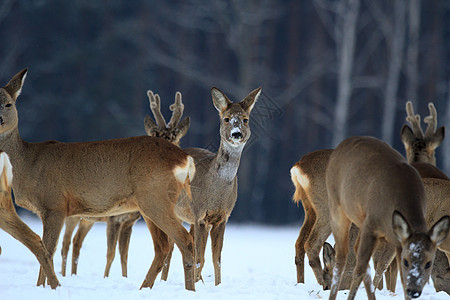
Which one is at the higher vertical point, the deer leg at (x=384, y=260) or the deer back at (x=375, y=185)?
the deer back at (x=375, y=185)

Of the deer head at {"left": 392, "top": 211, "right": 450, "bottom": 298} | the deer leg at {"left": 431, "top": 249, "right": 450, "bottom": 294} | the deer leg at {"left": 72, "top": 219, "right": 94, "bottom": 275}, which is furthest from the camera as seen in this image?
the deer leg at {"left": 72, "top": 219, "right": 94, "bottom": 275}

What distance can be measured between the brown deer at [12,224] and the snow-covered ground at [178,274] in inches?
10.6

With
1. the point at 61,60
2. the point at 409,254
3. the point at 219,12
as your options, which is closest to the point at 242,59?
the point at 219,12

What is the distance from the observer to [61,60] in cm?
2420

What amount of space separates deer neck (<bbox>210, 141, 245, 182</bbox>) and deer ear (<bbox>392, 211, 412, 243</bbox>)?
10.9 ft

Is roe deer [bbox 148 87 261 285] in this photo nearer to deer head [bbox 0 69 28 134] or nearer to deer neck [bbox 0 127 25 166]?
deer neck [bbox 0 127 25 166]

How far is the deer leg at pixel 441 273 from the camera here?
869 centimetres

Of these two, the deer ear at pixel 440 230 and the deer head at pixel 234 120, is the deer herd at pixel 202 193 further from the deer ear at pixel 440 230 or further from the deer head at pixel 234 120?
the deer ear at pixel 440 230

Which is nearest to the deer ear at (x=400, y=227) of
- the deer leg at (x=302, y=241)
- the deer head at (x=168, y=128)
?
the deer leg at (x=302, y=241)

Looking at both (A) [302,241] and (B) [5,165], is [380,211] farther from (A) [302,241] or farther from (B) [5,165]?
(B) [5,165]

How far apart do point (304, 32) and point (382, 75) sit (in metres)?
3.86

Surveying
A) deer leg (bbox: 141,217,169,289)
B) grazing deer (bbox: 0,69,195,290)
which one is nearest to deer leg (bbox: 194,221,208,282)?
deer leg (bbox: 141,217,169,289)

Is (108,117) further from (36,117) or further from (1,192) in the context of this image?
(1,192)

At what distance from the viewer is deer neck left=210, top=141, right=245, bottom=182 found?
→ 843 cm
